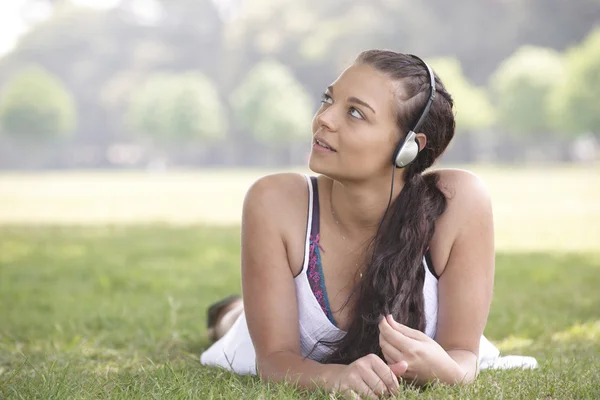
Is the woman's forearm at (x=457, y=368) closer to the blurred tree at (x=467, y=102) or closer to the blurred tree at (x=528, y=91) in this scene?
the blurred tree at (x=528, y=91)

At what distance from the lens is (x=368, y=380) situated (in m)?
3.07

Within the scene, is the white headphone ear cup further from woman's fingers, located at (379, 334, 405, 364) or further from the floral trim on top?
woman's fingers, located at (379, 334, 405, 364)

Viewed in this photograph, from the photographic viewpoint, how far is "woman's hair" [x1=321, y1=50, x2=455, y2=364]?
3.39 meters

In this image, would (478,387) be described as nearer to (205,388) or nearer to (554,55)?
(205,388)

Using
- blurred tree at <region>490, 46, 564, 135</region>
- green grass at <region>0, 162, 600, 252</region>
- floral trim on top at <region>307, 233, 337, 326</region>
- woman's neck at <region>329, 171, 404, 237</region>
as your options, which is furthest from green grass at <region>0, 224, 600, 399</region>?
blurred tree at <region>490, 46, 564, 135</region>

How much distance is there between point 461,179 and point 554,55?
61.0 meters

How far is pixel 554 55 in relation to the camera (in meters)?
60.7

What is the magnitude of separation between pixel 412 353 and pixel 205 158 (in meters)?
71.8

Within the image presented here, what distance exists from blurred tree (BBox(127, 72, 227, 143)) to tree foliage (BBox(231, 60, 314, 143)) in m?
2.74

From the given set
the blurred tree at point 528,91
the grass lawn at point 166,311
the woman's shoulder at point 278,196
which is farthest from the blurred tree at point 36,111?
the woman's shoulder at point 278,196

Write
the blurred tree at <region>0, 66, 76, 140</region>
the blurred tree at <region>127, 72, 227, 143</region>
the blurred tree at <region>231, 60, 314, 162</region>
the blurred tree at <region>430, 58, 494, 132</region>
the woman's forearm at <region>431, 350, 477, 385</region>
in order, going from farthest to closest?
the blurred tree at <region>0, 66, 76, 140</region>
the blurred tree at <region>127, 72, 227, 143</region>
the blurred tree at <region>231, 60, 314, 162</region>
the blurred tree at <region>430, 58, 494, 132</region>
the woman's forearm at <region>431, 350, 477, 385</region>

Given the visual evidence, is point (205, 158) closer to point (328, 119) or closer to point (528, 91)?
point (528, 91)

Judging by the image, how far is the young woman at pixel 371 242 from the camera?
333cm

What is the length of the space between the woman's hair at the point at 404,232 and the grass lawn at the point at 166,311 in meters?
0.41
